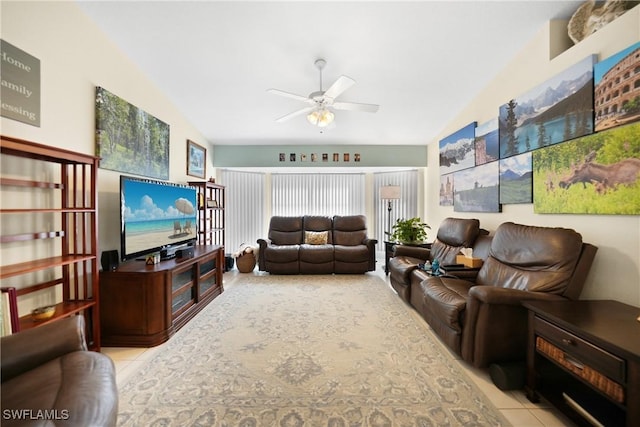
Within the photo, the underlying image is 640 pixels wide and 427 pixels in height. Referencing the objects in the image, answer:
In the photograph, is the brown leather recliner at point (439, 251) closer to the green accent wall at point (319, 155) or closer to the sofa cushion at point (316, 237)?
the sofa cushion at point (316, 237)

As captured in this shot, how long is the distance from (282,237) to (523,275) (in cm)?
384

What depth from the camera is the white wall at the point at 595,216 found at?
5.65 feet

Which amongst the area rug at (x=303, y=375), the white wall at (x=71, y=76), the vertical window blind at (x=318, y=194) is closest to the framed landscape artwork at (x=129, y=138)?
the white wall at (x=71, y=76)

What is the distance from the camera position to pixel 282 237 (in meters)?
5.05

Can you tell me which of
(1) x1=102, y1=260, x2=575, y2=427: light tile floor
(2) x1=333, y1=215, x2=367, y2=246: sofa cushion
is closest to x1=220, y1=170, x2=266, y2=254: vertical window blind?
(2) x1=333, y1=215, x2=367, y2=246: sofa cushion

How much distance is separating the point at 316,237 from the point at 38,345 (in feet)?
13.1

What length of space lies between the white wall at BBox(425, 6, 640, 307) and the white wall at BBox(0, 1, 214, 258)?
12.8 feet

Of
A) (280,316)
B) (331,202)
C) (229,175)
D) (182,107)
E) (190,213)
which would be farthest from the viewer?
(331,202)

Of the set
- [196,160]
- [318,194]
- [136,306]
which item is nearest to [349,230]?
[318,194]

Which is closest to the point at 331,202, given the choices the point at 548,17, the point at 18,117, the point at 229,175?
the point at 229,175

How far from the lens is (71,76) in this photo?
2.11 m

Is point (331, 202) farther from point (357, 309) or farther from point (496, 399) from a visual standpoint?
point (496, 399)

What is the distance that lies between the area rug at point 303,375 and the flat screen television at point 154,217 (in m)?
0.91

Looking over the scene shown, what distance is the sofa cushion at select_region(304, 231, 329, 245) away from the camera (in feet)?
16.3
